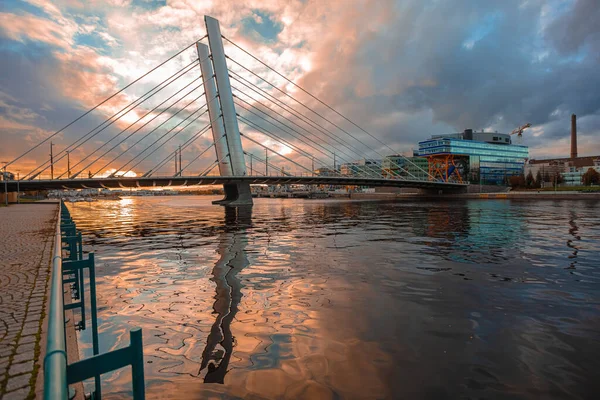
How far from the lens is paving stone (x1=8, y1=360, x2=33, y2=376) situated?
4.09m

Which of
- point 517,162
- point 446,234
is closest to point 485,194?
point 517,162

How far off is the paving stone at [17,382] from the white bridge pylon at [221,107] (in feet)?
169

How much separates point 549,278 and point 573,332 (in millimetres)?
4291

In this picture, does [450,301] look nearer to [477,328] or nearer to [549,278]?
[477,328]

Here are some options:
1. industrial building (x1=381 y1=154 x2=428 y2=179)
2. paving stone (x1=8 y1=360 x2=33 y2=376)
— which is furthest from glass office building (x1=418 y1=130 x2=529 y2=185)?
paving stone (x1=8 y1=360 x2=33 y2=376)

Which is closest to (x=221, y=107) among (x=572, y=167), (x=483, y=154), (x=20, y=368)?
(x=20, y=368)

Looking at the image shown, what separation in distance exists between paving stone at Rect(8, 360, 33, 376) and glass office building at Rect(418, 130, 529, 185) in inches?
5634

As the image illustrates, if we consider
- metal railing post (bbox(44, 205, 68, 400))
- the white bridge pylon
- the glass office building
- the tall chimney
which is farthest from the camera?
the tall chimney

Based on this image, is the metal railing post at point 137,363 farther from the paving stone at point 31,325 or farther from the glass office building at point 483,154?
the glass office building at point 483,154

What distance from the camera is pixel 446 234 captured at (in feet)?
68.0

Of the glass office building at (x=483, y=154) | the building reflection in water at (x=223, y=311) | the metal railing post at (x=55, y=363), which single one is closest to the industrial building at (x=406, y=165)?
the glass office building at (x=483, y=154)

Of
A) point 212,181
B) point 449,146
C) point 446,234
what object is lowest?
point 446,234

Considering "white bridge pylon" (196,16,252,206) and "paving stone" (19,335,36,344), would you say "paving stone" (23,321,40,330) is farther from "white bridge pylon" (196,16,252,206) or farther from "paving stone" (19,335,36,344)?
"white bridge pylon" (196,16,252,206)

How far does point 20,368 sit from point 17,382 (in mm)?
363
